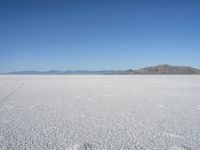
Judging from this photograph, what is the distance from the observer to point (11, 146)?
60.9 inches

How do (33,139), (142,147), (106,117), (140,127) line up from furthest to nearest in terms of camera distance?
(106,117)
(140,127)
(33,139)
(142,147)

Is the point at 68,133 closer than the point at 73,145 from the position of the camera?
No

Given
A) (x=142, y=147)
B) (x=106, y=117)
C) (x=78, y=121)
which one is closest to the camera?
(x=142, y=147)

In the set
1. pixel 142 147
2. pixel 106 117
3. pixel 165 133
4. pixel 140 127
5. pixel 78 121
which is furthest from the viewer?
pixel 106 117

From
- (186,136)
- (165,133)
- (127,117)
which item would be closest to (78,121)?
(127,117)

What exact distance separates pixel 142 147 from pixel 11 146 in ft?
3.70

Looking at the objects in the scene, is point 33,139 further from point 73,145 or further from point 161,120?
point 161,120

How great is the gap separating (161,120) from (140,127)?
45cm

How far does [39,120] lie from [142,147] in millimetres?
1414

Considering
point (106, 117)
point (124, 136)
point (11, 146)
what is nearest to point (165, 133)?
point (124, 136)

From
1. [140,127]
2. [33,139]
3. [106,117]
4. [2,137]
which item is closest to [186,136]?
[140,127]

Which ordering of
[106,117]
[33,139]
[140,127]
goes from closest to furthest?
[33,139], [140,127], [106,117]

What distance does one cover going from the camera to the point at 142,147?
5.06 feet

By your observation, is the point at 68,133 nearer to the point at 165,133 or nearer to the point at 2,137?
the point at 2,137
